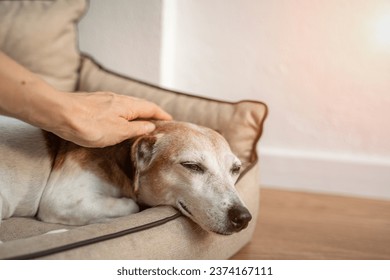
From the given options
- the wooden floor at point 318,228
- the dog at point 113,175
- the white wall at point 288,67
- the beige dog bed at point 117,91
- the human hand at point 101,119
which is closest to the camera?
the beige dog bed at point 117,91

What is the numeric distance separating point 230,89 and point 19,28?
110cm

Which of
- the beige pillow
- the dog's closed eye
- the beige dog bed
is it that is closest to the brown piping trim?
the beige dog bed

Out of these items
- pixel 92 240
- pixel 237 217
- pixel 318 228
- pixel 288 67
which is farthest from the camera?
pixel 288 67

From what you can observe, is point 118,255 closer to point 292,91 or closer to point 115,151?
point 115,151

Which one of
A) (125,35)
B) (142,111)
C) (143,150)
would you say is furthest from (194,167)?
(125,35)

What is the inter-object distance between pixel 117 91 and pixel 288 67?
0.91m

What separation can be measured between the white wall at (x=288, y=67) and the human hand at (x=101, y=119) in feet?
3.56

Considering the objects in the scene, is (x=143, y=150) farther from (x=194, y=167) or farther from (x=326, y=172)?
(x=326, y=172)

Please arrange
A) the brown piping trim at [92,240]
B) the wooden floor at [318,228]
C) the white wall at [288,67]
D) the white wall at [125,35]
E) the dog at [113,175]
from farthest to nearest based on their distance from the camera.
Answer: the white wall at [125,35] < the white wall at [288,67] < the wooden floor at [318,228] < the dog at [113,175] < the brown piping trim at [92,240]

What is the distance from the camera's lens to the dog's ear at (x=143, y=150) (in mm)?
1566

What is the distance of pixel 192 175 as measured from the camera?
1478 mm

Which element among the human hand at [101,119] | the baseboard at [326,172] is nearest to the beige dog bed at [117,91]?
the human hand at [101,119]

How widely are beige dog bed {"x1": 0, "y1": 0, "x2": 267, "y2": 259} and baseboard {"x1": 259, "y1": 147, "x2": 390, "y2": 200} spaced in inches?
28.6

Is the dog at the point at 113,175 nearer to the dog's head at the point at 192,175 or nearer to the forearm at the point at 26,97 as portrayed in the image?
the dog's head at the point at 192,175
